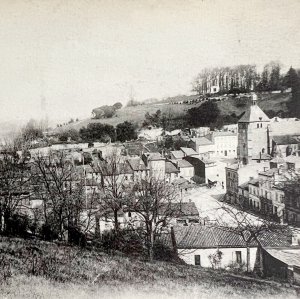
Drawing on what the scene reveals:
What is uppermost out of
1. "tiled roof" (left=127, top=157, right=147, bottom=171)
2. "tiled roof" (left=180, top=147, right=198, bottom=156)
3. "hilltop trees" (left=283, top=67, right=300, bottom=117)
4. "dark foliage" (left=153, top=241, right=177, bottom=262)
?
"hilltop trees" (left=283, top=67, right=300, bottom=117)

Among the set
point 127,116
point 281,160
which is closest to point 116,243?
point 127,116

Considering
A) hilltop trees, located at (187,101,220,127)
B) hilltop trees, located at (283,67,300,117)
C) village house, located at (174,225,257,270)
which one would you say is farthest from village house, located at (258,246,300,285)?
hilltop trees, located at (187,101,220,127)

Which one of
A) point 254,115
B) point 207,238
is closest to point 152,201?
point 207,238

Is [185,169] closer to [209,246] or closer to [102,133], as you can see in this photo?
[102,133]

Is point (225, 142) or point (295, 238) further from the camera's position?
point (225, 142)

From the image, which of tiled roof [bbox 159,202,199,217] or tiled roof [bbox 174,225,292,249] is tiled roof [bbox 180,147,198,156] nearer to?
tiled roof [bbox 159,202,199,217]

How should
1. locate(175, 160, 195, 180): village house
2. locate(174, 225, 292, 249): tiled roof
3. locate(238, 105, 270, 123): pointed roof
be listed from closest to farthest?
locate(238, 105, 270, 123): pointed roof
locate(175, 160, 195, 180): village house
locate(174, 225, 292, 249): tiled roof

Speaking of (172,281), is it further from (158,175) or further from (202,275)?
(158,175)
